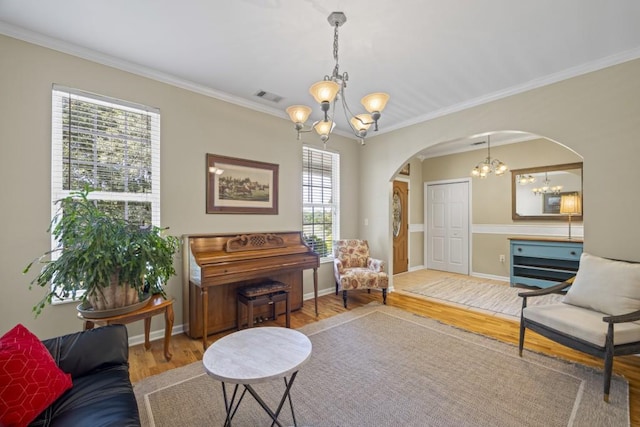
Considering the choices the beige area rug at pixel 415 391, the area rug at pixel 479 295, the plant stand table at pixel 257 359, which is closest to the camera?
the plant stand table at pixel 257 359

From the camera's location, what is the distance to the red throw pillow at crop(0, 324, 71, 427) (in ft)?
3.68

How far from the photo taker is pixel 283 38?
230cm

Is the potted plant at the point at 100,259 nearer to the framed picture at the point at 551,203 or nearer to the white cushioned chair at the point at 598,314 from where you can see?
the white cushioned chair at the point at 598,314

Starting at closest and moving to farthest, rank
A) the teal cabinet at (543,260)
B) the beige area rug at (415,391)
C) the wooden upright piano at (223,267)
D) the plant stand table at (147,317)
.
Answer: the beige area rug at (415,391)
the plant stand table at (147,317)
the wooden upright piano at (223,267)
the teal cabinet at (543,260)

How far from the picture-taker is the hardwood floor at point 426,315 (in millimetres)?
2295

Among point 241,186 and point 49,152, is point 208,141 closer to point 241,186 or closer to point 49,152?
point 241,186

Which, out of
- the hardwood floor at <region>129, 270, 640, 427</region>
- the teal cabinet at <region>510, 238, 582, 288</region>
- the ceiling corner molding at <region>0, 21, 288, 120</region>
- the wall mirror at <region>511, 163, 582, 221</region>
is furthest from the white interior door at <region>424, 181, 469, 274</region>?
the ceiling corner molding at <region>0, 21, 288, 120</region>

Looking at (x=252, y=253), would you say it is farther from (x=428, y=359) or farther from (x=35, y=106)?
(x=35, y=106)

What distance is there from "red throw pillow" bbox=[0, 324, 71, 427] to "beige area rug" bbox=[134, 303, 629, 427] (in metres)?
0.70

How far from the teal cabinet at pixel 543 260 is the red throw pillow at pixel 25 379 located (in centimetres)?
587

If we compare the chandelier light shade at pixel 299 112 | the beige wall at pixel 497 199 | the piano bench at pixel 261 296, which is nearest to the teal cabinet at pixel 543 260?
the beige wall at pixel 497 199

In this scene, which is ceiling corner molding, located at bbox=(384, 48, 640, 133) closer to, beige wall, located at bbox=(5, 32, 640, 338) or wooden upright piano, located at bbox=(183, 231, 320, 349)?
beige wall, located at bbox=(5, 32, 640, 338)

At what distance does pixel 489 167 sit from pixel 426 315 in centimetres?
326

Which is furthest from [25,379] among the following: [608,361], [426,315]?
[426,315]
